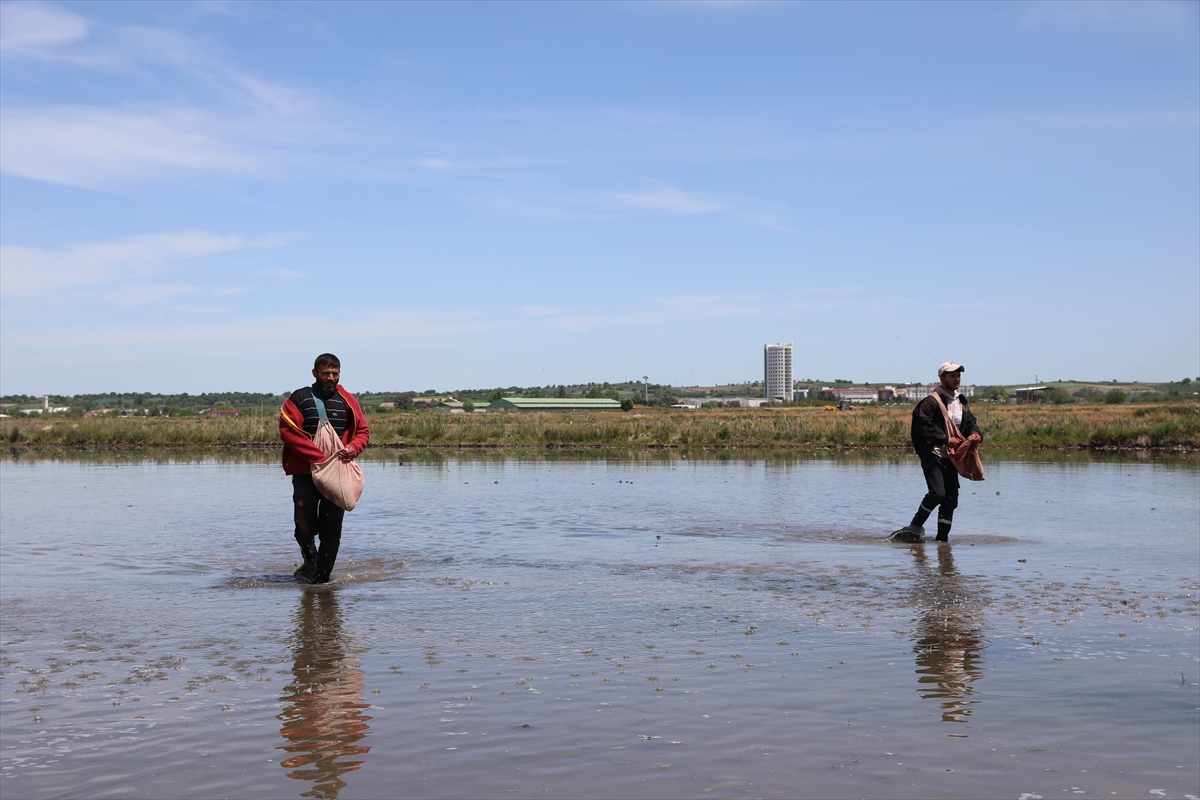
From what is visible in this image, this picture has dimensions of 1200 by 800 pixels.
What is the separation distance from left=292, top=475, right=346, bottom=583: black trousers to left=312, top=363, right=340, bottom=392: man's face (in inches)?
33.7

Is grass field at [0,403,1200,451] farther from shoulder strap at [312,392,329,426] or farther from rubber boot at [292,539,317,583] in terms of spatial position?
shoulder strap at [312,392,329,426]

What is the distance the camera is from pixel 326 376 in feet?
34.4

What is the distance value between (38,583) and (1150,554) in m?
11.5

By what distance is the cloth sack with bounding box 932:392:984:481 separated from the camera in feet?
43.8

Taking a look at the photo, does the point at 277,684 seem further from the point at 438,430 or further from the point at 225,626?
the point at 438,430

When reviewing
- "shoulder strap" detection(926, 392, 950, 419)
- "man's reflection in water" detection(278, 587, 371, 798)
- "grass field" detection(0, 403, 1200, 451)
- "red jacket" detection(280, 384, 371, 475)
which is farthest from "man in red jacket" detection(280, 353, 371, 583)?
"grass field" detection(0, 403, 1200, 451)

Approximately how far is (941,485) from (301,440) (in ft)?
24.3

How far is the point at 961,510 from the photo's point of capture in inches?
723

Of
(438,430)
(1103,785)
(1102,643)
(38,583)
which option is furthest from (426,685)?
(438,430)

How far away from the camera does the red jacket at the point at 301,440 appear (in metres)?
10.3

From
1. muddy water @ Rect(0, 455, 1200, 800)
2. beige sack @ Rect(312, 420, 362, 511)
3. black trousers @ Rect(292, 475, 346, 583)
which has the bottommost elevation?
muddy water @ Rect(0, 455, 1200, 800)

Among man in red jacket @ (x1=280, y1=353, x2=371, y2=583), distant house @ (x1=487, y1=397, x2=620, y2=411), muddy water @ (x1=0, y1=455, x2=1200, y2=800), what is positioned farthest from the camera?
distant house @ (x1=487, y1=397, x2=620, y2=411)

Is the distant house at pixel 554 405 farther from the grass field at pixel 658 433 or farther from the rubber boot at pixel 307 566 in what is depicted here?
the rubber boot at pixel 307 566

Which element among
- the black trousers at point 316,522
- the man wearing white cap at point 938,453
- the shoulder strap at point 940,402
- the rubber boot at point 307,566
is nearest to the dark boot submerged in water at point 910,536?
the man wearing white cap at point 938,453
